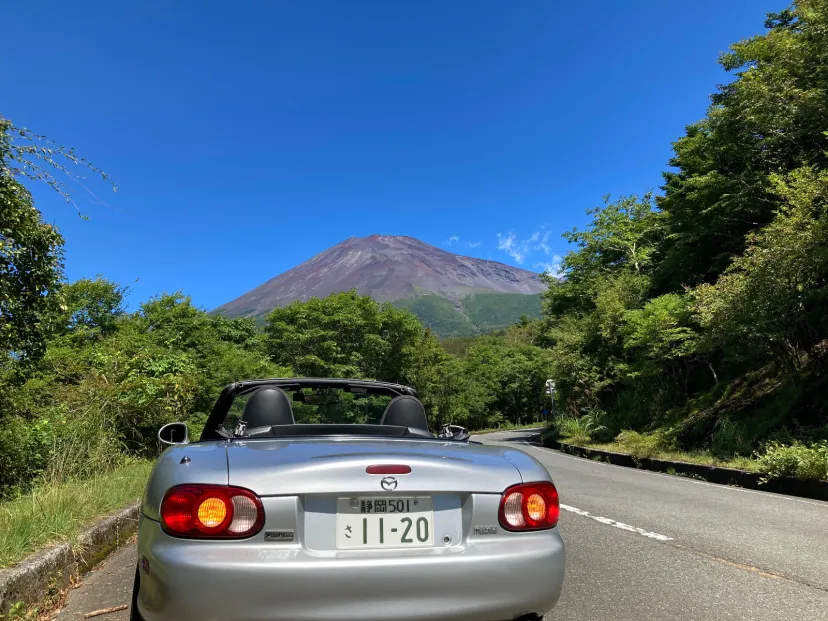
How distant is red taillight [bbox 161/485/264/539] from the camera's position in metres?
1.86

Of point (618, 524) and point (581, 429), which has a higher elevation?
point (618, 524)

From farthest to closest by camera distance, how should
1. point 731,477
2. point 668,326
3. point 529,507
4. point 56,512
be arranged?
1. point 668,326
2. point 731,477
3. point 56,512
4. point 529,507

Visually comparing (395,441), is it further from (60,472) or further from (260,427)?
(60,472)

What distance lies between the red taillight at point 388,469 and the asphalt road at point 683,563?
1661mm

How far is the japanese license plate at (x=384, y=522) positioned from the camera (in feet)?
6.27

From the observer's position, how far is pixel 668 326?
48.4 ft

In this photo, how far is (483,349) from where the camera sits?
211 feet

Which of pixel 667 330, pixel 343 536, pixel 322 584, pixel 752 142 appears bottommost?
pixel 322 584

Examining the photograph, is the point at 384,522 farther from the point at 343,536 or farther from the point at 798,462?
the point at 798,462

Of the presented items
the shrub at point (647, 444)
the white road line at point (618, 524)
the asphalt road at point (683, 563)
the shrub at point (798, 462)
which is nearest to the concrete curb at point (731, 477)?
the shrub at point (798, 462)

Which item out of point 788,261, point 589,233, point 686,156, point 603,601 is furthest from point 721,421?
point 589,233

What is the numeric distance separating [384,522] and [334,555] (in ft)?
0.68

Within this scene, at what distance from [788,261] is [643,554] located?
777cm

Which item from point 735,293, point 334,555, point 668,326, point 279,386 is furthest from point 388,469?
point 668,326
